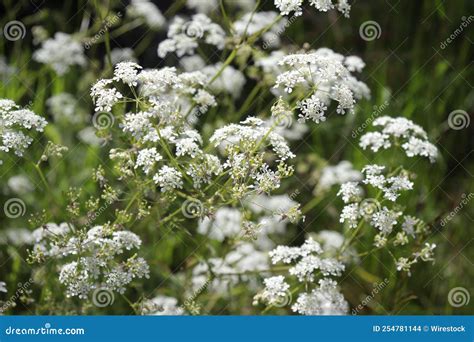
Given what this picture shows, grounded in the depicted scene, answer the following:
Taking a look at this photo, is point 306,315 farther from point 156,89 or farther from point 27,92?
point 27,92

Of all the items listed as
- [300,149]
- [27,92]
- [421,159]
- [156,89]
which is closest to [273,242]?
[300,149]

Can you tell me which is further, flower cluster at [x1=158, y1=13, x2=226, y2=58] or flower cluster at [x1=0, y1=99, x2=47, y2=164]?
flower cluster at [x1=158, y1=13, x2=226, y2=58]

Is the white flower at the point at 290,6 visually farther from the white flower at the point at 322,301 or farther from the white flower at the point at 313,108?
the white flower at the point at 322,301

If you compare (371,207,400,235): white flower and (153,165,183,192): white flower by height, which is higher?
(371,207,400,235): white flower

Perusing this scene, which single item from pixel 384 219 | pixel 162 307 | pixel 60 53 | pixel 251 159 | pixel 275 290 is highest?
pixel 384 219

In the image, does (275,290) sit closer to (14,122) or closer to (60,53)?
(14,122)

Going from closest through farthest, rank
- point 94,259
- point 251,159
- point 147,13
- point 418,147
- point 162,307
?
1. point 251,159
2. point 94,259
3. point 162,307
4. point 418,147
5. point 147,13

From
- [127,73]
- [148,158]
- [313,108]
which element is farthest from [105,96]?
[313,108]

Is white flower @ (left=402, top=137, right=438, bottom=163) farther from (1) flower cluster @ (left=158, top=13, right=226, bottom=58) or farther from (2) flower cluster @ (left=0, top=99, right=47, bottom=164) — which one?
(2) flower cluster @ (left=0, top=99, right=47, bottom=164)

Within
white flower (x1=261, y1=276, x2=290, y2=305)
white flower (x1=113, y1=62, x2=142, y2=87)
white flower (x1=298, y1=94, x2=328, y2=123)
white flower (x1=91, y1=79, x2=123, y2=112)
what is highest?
white flower (x1=298, y1=94, x2=328, y2=123)

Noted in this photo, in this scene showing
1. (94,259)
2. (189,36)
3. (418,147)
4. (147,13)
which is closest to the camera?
(94,259)

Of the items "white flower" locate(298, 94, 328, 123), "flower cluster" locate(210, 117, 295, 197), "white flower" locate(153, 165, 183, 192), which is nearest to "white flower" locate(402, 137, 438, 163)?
"white flower" locate(298, 94, 328, 123)

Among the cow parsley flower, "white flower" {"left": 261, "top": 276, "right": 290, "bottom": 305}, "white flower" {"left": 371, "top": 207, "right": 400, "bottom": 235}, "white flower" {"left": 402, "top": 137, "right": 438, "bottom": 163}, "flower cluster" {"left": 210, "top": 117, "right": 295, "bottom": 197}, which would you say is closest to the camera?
"flower cluster" {"left": 210, "top": 117, "right": 295, "bottom": 197}

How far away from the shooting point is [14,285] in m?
3.90
